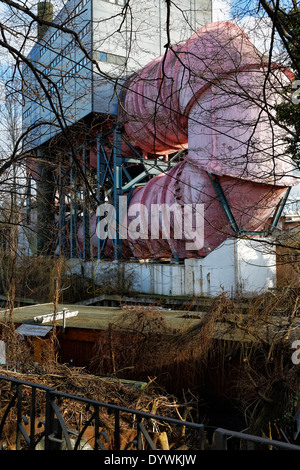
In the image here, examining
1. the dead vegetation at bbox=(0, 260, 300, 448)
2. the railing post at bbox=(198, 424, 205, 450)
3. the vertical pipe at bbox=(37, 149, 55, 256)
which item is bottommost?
the dead vegetation at bbox=(0, 260, 300, 448)

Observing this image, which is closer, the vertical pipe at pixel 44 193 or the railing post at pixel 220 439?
the railing post at pixel 220 439

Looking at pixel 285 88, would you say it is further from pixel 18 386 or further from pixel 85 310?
pixel 85 310

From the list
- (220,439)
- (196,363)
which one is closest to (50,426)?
(220,439)

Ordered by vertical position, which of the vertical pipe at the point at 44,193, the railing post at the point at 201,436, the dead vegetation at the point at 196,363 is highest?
the vertical pipe at the point at 44,193

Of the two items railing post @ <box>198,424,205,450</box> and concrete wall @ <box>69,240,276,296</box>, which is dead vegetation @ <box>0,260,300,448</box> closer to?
railing post @ <box>198,424,205,450</box>

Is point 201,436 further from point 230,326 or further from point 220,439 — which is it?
point 230,326

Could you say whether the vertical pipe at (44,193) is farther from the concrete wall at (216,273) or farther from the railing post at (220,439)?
the concrete wall at (216,273)

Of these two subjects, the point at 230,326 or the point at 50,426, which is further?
the point at 230,326

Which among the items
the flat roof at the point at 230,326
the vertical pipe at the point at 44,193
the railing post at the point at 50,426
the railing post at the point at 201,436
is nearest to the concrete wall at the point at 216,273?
the flat roof at the point at 230,326

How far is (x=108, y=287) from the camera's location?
1546 centimetres

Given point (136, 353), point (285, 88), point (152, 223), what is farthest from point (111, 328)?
point (152, 223)

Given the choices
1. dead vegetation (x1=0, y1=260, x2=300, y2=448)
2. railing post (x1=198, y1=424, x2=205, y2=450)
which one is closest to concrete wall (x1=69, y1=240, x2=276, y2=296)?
dead vegetation (x1=0, y1=260, x2=300, y2=448)

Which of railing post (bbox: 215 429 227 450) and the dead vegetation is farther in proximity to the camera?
the dead vegetation

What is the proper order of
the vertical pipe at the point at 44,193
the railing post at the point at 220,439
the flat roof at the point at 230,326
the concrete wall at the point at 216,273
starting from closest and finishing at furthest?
1. the railing post at the point at 220,439
2. the vertical pipe at the point at 44,193
3. the flat roof at the point at 230,326
4. the concrete wall at the point at 216,273
